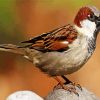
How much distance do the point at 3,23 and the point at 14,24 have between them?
9 centimetres

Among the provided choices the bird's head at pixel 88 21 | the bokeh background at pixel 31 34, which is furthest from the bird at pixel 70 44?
the bokeh background at pixel 31 34

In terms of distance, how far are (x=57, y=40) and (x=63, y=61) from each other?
10 centimetres

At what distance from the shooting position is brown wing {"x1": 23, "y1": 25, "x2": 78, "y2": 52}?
3641 mm

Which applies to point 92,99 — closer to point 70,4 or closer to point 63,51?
point 63,51

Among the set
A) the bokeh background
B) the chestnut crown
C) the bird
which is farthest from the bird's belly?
the bokeh background

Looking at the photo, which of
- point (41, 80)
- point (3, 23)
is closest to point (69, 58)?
point (41, 80)

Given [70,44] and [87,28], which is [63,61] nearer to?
[70,44]

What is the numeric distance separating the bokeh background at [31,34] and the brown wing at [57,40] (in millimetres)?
1000

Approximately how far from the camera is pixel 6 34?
5.09m

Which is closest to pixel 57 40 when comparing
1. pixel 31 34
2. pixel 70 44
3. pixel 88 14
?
pixel 70 44

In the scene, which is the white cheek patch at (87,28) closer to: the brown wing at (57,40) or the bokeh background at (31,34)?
the brown wing at (57,40)

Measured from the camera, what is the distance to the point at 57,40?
3.67 meters

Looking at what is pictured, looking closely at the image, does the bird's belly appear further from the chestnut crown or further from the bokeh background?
the bokeh background

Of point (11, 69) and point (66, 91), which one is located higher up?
point (11, 69)
